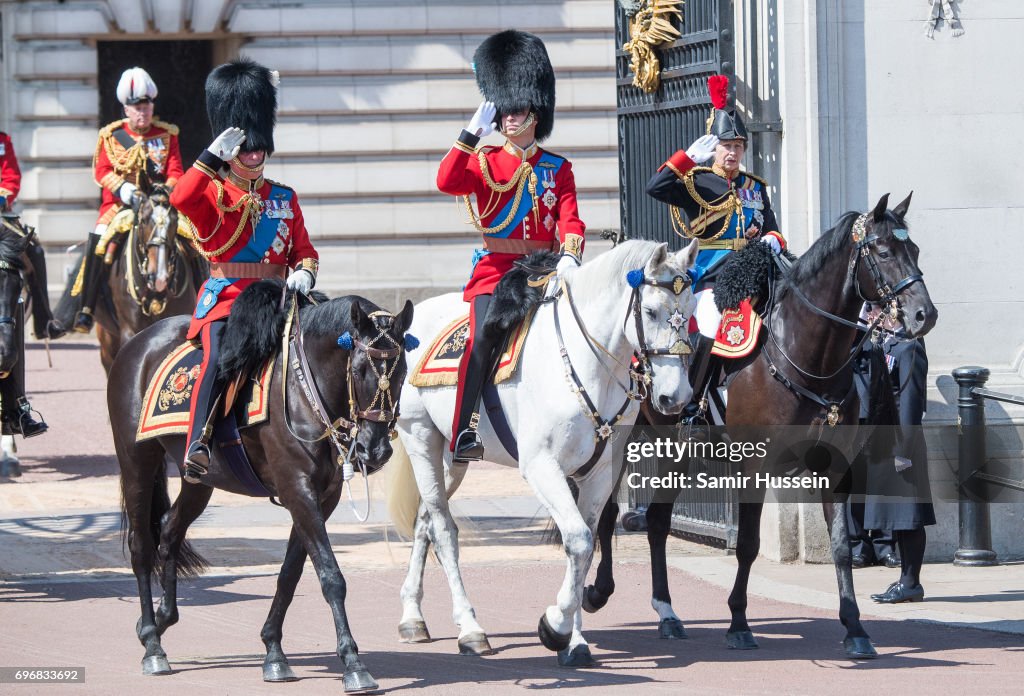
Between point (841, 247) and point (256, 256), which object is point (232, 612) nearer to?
point (256, 256)

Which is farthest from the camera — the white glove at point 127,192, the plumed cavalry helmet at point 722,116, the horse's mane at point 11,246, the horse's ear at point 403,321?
the white glove at point 127,192

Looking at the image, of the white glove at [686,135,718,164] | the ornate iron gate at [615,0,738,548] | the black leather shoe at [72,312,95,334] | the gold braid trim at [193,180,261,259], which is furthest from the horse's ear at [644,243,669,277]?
the black leather shoe at [72,312,95,334]

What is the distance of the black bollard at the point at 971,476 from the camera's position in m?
10.5

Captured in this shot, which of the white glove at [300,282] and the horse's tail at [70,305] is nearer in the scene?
the white glove at [300,282]

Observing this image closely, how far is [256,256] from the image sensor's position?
8.30 metres

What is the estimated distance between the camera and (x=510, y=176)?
344 inches

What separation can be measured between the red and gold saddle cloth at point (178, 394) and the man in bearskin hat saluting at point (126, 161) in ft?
17.4

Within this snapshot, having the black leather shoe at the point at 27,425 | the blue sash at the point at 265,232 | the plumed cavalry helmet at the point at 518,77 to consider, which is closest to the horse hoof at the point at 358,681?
the blue sash at the point at 265,232

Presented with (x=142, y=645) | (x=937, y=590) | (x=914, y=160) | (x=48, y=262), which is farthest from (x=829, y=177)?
(x=48, y=262)

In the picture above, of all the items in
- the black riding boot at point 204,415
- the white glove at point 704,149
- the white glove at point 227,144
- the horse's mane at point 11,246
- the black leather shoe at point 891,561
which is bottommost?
the black leather shoe at point 891,561

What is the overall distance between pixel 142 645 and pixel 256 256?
1.90 m

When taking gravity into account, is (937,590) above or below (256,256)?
below

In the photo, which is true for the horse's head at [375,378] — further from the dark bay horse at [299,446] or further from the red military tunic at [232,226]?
the red military tunic at [232,226]

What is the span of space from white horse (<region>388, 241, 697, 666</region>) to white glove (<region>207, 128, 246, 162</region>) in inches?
61.8
